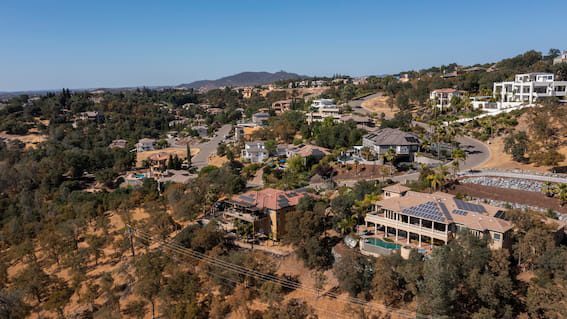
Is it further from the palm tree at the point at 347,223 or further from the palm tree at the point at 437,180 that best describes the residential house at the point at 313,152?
the palm tree at the point at 347,223

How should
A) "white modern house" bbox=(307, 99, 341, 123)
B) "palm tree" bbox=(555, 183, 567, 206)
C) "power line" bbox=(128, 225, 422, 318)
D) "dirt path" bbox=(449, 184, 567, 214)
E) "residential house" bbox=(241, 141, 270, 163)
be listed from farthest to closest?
"white modern house" bbox=(307, 99, 341, 123) → "residential house" bbox=(241, 141, 270, 163) → "dirt path" bbox=(449, 184, 567, 214) → "palm tree" bbox=(555, 183, 567, 206) → "power line" bbox=(128, 225, 422, 318)

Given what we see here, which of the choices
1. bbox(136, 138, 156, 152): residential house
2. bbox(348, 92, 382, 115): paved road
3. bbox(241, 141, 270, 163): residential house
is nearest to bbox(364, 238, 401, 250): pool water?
bbox(241, 141, 270, 163): residential house

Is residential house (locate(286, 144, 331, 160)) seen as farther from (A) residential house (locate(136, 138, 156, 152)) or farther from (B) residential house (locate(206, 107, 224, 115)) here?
(B) residential house (locate(206, 107, 224, 115))

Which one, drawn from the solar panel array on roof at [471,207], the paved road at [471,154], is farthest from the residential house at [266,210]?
the paved road at [471,154]

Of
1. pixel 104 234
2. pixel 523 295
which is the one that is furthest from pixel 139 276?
pixel 523 295

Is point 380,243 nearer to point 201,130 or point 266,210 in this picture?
point 266,210

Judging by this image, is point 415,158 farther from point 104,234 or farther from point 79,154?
point 79,154
